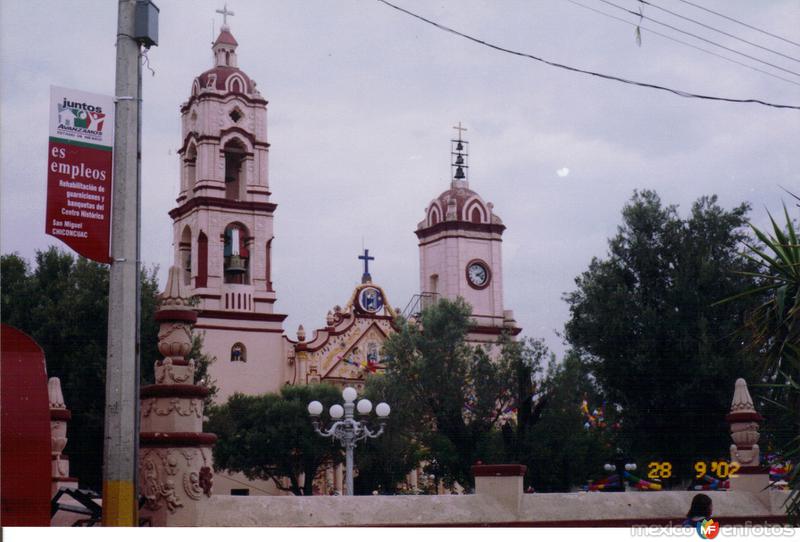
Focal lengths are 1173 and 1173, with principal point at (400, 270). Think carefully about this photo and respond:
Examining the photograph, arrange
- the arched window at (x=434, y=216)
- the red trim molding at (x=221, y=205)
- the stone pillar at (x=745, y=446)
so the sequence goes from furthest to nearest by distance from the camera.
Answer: the arched window at (x=434, y=216), the red trim molding at (x=221, y=205), the stone pillar at (x=745, y=446)

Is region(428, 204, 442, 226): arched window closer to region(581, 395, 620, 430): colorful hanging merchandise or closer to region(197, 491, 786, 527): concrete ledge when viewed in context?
region(581, 395, 620, 430): colorful hanging merchandise

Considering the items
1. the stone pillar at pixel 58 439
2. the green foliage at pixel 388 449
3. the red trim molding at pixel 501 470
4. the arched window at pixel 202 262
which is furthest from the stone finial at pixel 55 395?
the arched window at pixel 202 262

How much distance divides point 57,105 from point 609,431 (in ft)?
55.4

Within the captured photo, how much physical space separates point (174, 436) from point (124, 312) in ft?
6.58

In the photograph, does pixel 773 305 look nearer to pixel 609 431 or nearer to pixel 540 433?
pixel 609 431

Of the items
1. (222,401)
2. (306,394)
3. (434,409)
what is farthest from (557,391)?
(222,401)

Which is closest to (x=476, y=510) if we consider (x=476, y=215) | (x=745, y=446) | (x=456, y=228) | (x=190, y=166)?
→ (x=745, y=446)

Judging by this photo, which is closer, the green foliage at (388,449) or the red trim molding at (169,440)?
the red trim molding at (169,440)

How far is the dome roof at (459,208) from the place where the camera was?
40.8 m

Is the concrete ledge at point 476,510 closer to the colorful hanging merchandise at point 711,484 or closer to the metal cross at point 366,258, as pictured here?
the colorful hanging merchandise at point 711,484

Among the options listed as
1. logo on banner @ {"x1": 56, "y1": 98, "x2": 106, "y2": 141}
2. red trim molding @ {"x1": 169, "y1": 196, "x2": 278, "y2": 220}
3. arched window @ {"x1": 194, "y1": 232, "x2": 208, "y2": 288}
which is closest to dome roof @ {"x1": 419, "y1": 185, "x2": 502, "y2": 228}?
red trim molding @ {"x1": 169, "y1": 196, "x2": 278, "y2": 220}

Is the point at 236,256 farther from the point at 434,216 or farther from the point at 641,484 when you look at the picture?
the point at 641,484

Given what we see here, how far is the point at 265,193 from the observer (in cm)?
3831

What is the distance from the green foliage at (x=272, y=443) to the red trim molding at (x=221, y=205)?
6257 mm
